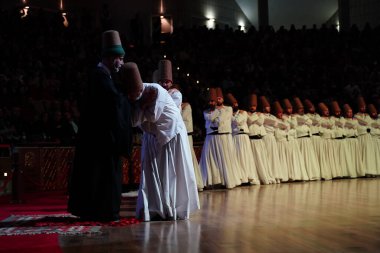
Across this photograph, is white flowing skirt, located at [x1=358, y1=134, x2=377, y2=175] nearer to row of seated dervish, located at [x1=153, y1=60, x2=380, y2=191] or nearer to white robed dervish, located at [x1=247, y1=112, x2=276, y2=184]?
row of seated dervish, located at [x1=153, y1=60, x2=380, y2=191]

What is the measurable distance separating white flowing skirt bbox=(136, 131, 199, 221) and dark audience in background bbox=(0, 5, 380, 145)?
5.39 metres

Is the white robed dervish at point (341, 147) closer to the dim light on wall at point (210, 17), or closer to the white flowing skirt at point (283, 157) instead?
the white flowing skirt at point (283, 157)

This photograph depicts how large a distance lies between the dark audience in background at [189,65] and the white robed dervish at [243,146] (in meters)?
1.55

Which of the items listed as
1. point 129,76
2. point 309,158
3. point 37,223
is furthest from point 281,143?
point 37,223

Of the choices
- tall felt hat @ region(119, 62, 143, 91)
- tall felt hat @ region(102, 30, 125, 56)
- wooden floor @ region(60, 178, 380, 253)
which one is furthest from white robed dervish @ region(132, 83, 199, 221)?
tall felt hat @ region(102, 30, 125, 56)

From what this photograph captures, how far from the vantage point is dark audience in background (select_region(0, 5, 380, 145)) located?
14.2m

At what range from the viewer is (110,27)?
2161cm

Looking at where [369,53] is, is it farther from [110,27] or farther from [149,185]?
[149,185]

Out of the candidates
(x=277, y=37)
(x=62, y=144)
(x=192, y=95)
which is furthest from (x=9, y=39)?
(x=277, y=37)

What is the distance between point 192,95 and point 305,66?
627 centimetres

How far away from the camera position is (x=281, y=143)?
14.2 meters

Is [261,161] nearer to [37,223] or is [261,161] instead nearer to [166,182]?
[166,182]

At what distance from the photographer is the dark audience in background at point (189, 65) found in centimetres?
1423

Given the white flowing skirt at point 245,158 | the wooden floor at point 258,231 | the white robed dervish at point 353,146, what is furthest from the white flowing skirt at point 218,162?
the white robed dervish at point 353,146
